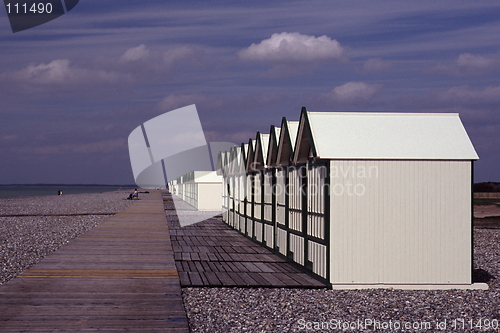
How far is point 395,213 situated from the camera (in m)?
10.9

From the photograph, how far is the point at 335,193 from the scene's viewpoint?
10852 mm

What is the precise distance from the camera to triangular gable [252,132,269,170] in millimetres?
18094

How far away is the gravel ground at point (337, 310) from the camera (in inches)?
317

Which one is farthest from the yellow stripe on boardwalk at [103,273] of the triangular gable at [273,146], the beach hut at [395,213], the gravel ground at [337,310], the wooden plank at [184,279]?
the triangular gable at [273,146]

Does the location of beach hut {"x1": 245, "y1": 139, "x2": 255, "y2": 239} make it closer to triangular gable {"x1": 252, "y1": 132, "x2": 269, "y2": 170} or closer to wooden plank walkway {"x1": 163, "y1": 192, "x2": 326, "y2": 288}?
wooden plank walkway {"x1": 163, "y1": 192, "x2": 326, "y2": 288}

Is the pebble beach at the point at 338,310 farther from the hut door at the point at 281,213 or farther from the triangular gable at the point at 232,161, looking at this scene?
the triangular gable at the point at 232,161

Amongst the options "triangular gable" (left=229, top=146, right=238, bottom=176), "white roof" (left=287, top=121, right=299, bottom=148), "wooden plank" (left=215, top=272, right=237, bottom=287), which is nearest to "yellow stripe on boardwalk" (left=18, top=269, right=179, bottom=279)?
"wooden plank" (left=215, top=272, right=237, bottom=287)

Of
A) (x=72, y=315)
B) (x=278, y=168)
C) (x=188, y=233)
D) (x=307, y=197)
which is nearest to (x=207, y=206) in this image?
(x=188, y=233)

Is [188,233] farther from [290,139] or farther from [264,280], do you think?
[264,280]

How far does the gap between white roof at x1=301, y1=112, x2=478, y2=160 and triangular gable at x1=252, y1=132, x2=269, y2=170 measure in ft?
19.1

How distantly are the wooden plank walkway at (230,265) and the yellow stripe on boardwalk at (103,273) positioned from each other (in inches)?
14.7

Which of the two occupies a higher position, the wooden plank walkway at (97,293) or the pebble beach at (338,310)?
the wooden plank walkway at (97,293)

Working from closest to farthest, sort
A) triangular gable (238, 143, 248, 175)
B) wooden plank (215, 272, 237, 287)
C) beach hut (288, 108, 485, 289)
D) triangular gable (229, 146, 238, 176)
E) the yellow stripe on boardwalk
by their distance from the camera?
beach hut (288, 108, 485, 289) → wooden plank (215, 272, 237, 287) → the yellow stripe on boardwalk → triangular gable (238, 143, 248, 175) → triangular gable (229, 146, 238, 176)

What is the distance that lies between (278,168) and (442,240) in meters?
5.78
